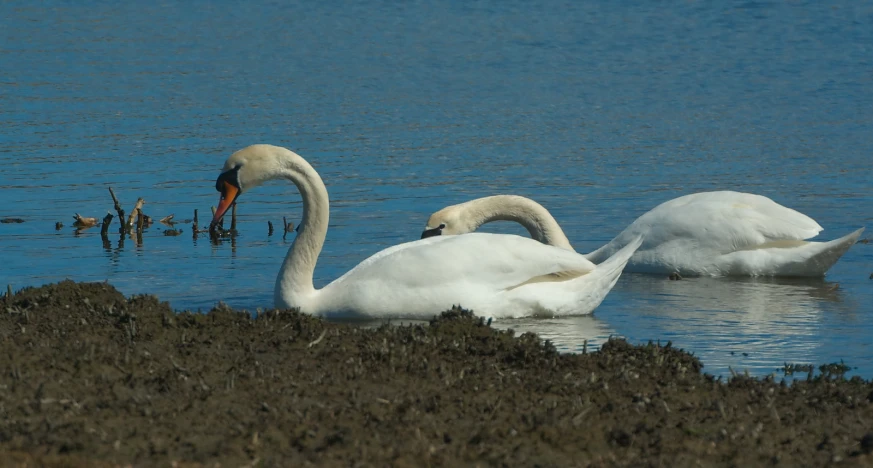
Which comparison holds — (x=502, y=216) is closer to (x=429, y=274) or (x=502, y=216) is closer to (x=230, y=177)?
(x=429, y=274)

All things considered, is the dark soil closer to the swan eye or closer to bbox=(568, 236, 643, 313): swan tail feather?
bbox=(568, 236, 643, 313): swan tail feather

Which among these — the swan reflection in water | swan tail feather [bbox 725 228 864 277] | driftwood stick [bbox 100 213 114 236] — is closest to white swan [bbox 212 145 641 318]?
the swan reflection in water

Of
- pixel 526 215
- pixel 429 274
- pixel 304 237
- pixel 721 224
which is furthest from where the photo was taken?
pixel 526 215

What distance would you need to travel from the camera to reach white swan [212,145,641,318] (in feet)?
31.3

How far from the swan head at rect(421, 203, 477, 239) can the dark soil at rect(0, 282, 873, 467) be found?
3.63 m

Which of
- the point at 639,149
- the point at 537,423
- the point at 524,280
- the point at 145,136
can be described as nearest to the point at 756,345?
the point at 524,280

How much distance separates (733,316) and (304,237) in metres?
3.08

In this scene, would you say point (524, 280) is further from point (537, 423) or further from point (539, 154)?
point (539, 154)

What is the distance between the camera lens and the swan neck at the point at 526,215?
12.0 meters

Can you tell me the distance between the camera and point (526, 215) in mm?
12156

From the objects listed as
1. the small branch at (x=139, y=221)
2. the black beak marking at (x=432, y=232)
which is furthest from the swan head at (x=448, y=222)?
the small branch at (x=139, y=221)

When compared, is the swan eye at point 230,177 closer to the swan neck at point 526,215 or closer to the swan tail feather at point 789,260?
the swan neck at point 526,215

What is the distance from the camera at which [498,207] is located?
40.0 ft

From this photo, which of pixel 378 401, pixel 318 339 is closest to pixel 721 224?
pixel 318 339
